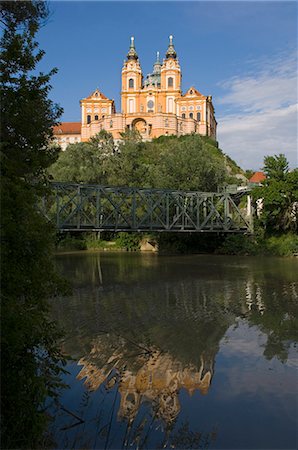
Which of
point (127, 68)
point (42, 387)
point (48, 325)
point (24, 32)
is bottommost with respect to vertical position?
point (42, 387)

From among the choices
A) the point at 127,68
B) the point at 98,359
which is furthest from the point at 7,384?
the point at 127,68

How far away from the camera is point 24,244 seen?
6258 millimetres

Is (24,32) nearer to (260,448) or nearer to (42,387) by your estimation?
(42,387)

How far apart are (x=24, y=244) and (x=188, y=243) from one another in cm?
4117

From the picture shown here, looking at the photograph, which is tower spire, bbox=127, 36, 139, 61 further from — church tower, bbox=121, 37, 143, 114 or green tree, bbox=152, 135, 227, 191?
green tree, bbox=152, 135, 227, 191

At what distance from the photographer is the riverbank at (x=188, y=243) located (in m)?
41.3

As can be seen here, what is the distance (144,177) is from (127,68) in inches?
2304

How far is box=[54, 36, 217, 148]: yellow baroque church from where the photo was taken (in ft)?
311

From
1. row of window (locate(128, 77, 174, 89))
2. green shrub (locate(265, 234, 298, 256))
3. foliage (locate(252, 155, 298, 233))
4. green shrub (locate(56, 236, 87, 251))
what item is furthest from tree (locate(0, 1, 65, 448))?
row of window (locate(128, 77, 174, 89))

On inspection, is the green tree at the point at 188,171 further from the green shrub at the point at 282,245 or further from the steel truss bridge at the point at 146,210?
the green shrub at the point at 282,245

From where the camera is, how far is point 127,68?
103 metres

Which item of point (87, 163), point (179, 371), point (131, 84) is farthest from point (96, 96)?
point (179, 371)

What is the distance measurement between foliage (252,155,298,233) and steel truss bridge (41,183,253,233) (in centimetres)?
299

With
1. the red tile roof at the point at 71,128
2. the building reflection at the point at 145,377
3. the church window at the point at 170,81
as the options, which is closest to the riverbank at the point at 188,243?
the building reflection at the point at 145,377
